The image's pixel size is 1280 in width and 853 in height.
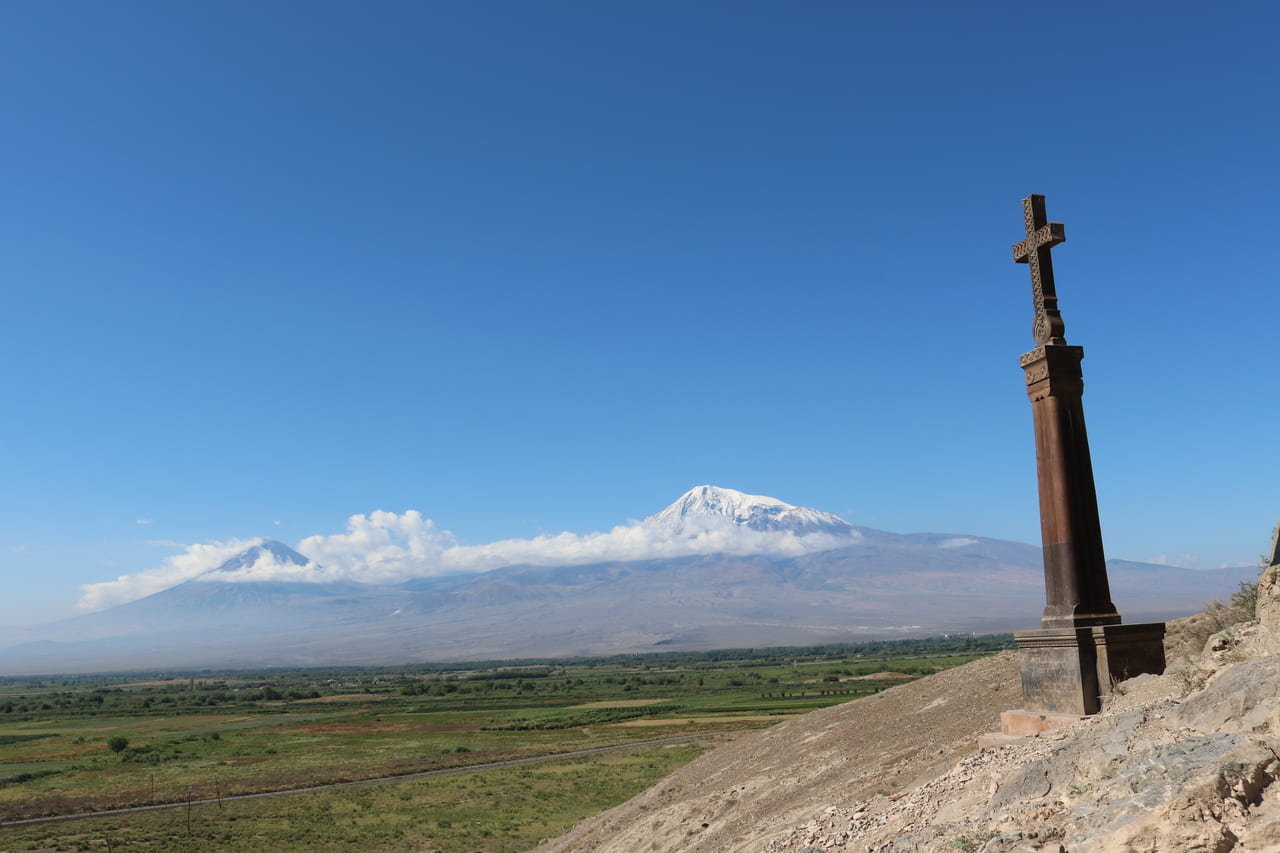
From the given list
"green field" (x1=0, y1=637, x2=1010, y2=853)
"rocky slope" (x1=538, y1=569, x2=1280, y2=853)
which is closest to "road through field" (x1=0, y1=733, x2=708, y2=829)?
"green field" (x1=0, y1=637, x2=1010, y2=853)

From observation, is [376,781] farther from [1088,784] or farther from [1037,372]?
[1088,784]

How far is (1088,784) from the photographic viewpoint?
662 cm

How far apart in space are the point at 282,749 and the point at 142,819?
2869cm

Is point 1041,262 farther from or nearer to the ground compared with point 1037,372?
farther from the ground

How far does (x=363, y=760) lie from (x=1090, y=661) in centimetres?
5621

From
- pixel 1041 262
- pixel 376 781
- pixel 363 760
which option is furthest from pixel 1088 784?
pixel 363 760

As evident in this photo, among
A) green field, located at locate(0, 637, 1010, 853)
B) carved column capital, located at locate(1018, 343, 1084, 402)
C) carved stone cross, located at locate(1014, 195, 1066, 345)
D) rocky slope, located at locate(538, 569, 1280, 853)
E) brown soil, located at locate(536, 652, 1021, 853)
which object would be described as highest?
carved stone cross, located at locate(1014, 195, 1066, 345)

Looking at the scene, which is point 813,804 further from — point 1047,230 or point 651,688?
point 651,688

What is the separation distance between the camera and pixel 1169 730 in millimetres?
7129

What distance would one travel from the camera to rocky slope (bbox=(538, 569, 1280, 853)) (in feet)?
18.0

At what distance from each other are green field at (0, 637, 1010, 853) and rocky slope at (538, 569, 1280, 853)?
18555mm

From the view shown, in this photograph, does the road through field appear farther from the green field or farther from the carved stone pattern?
the carved stone pattern

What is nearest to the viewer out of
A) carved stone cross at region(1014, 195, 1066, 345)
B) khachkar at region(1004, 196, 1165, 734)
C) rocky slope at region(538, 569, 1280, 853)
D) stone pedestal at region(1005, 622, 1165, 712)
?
rocky slope at region(538, 569, 1280, 853)

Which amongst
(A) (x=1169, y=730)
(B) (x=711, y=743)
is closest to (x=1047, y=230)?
(A) (x=1169, y=730)
